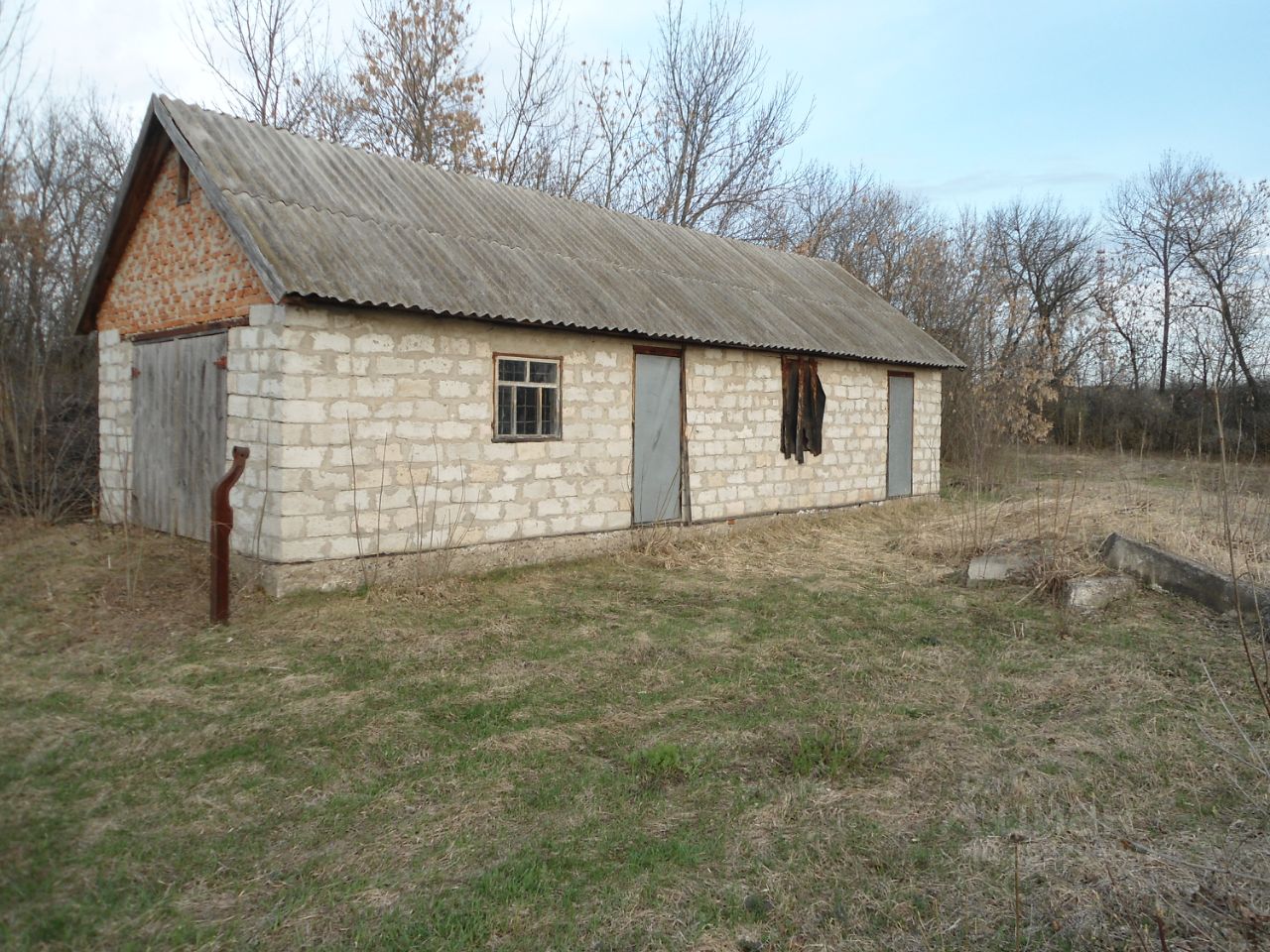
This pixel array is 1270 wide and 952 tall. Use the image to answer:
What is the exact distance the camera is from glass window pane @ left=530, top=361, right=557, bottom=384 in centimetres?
1022

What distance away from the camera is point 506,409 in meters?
9.92

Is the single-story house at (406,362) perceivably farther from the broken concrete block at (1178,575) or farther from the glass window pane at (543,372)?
the broken concrete block at (1178,575)

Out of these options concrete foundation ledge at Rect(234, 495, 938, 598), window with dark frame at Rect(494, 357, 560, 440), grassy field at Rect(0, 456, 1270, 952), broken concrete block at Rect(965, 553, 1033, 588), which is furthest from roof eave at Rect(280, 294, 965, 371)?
broken concrete block at Rect(965, 553, 1033, 588)

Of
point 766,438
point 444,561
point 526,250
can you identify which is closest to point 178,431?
point 444,561

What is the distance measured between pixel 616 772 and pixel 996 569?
6.40 meters

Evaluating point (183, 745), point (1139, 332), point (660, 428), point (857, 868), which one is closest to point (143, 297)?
point (660, 428)

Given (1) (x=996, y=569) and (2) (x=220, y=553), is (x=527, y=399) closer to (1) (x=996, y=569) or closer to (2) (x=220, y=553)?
(2) (x=220, y=553)

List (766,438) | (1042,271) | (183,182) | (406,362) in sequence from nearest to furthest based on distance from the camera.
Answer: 1. (406,362)
2. (183,182)
3. (766,438)
4. (1042,271)

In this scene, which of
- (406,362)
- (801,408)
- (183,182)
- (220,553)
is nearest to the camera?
(220,553)

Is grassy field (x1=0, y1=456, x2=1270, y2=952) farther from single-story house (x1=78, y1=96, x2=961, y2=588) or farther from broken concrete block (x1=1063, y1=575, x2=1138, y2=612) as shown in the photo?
single-story house (x1=78, y1=96, x2=961, y2=588)

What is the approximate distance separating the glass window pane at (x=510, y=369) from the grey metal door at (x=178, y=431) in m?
2.83

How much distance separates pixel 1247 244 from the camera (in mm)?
26031

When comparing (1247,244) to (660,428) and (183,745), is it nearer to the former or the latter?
(660,428)

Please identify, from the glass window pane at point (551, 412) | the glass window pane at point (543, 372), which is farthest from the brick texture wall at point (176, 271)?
the glass window pane at point (551, 412)
